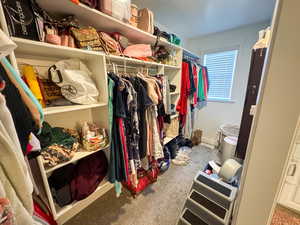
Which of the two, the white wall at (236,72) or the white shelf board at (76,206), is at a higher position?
the white wall at (236,72)

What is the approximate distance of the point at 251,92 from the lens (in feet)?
4.67

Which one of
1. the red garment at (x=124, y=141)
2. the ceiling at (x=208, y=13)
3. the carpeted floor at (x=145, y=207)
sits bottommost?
the carpeted floor at (x=145, y=207)

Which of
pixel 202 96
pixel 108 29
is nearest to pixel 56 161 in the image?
pixel 108 29

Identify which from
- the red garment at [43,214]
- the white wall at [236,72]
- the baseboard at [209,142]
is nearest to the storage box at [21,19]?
the red garment at [43,214]

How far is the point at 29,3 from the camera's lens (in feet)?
2.51

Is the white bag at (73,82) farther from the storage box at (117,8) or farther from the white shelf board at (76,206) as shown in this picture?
the white shelf board at (76,206)

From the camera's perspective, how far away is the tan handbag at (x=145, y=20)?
4.42 feet

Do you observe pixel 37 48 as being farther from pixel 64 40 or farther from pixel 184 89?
pixel 184 89

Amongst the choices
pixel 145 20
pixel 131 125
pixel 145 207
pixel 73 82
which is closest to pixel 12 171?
pixel 73 82

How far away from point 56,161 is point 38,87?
0.54 m

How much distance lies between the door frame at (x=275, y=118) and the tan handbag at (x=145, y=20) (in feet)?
3.66

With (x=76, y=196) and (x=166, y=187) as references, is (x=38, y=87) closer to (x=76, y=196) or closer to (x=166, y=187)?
(x=76, y=196)

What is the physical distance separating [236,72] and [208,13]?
1204 mm

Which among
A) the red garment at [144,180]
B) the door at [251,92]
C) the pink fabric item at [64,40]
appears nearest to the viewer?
the pink fabric item at [64,40]
